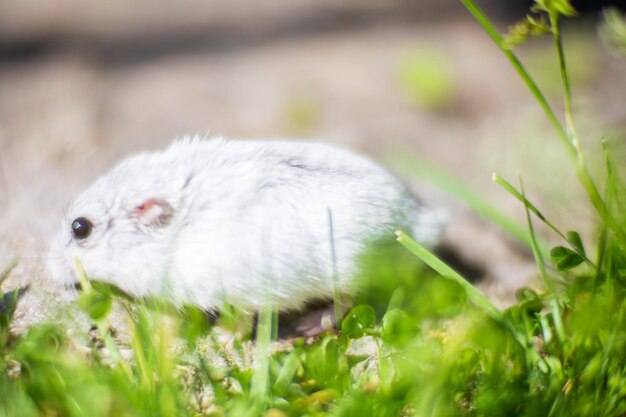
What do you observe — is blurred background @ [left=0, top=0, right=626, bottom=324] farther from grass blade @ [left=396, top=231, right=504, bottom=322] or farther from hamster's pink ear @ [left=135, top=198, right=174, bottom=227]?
grass blade @ [left=396, top=231, right=504, bottom=322]

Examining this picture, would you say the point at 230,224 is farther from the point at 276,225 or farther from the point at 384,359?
the point at 384,359

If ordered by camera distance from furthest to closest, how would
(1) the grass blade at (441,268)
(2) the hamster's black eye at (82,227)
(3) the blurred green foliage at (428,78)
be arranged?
(3) the blurred green foliage at (428,78) → (2) the hamster's black eye at (82,227) → (1) the grass blade at (441,268)

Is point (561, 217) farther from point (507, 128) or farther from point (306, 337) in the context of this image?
point (306, 337)

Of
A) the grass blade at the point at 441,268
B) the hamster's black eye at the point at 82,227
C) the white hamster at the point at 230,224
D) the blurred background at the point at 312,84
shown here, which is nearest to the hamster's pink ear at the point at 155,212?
the white hamster at the point at 230,224

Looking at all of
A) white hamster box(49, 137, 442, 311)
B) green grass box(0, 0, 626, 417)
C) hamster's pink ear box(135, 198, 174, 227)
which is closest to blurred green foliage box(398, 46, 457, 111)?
white hamster box(49, 137, 442, 311)

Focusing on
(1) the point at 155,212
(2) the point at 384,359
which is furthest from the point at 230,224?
(2) the point at 384,359

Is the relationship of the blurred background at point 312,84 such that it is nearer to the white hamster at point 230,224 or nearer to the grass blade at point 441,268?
the white hamster at point 230,224
